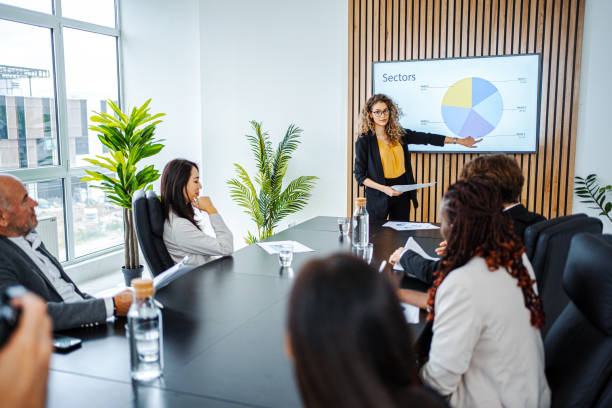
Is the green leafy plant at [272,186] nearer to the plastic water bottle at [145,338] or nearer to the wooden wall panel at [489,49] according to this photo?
the wooden wall panel at [489,49]

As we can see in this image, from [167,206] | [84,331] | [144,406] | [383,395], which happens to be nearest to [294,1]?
[167,206]

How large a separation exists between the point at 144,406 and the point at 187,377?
17 cm

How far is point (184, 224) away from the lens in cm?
306

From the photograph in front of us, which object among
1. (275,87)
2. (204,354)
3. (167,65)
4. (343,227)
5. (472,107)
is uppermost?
(167,65)

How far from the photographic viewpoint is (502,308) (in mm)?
1503

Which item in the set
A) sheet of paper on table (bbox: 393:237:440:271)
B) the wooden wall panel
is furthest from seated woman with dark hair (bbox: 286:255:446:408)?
the wooden wall panel

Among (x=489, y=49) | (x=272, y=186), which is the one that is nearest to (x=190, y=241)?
(x=272, y=186)

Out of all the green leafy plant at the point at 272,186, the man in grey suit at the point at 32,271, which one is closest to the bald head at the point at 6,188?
the man in grey suit at the point at 32,271

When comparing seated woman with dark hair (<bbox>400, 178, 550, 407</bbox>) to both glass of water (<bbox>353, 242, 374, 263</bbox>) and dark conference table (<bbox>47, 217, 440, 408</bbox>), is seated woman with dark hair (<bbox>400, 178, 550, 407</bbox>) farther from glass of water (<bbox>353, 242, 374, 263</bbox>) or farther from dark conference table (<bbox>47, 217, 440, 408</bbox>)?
glass of water (<bbox>353, 242, 374, 263</bbox>)

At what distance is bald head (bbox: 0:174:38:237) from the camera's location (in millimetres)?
2072

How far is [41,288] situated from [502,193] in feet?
6.45

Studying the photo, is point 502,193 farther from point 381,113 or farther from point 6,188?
point 381,113

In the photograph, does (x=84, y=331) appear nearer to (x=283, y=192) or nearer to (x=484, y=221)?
(x=484, y=221)

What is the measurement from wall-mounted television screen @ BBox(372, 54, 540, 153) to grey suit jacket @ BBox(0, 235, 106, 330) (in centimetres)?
408
